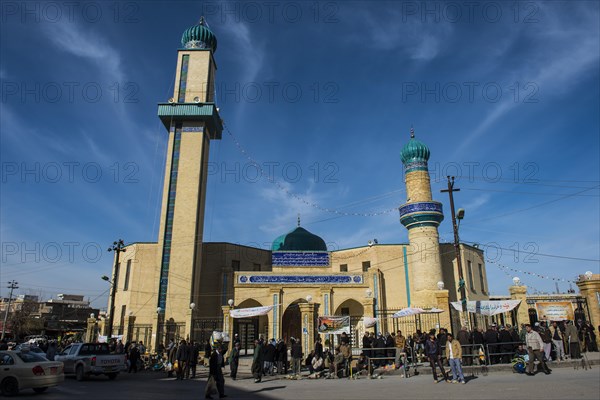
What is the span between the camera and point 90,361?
47.2 feet

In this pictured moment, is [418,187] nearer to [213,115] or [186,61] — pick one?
[213,115]

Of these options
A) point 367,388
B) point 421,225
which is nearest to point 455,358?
point 367,388

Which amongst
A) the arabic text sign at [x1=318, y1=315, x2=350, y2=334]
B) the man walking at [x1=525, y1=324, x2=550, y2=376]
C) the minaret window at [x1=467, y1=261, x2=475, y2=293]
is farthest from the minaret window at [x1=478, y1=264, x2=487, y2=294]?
the man walking at [x1=525, y1=324, x2=550, y2=376]

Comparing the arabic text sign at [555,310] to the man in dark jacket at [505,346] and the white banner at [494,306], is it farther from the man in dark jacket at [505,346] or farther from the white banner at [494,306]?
the man in dark jacket at [505,346]

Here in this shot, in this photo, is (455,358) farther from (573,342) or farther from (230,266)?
(230,266)

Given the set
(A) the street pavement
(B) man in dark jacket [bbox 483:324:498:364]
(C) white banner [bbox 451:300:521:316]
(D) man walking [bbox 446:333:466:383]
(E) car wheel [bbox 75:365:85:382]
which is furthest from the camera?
(C) white banner [bbox 451:300:521:316]

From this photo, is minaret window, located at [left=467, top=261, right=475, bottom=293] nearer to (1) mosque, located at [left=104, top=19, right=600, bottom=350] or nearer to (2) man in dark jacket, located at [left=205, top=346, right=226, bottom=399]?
(1) mosque, located at [left=104, top=19, right=600, bottom=350]

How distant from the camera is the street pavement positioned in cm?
948

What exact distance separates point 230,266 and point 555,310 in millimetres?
22374

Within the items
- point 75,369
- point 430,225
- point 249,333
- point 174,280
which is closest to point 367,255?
point 430,225

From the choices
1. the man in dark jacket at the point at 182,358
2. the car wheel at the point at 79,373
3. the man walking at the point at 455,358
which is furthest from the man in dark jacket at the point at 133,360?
the man walking at the point at 455,358

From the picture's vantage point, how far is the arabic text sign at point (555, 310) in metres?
29.5

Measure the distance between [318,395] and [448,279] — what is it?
73.9 ft

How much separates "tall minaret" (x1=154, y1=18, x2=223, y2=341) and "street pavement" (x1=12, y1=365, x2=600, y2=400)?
39.1 feet
